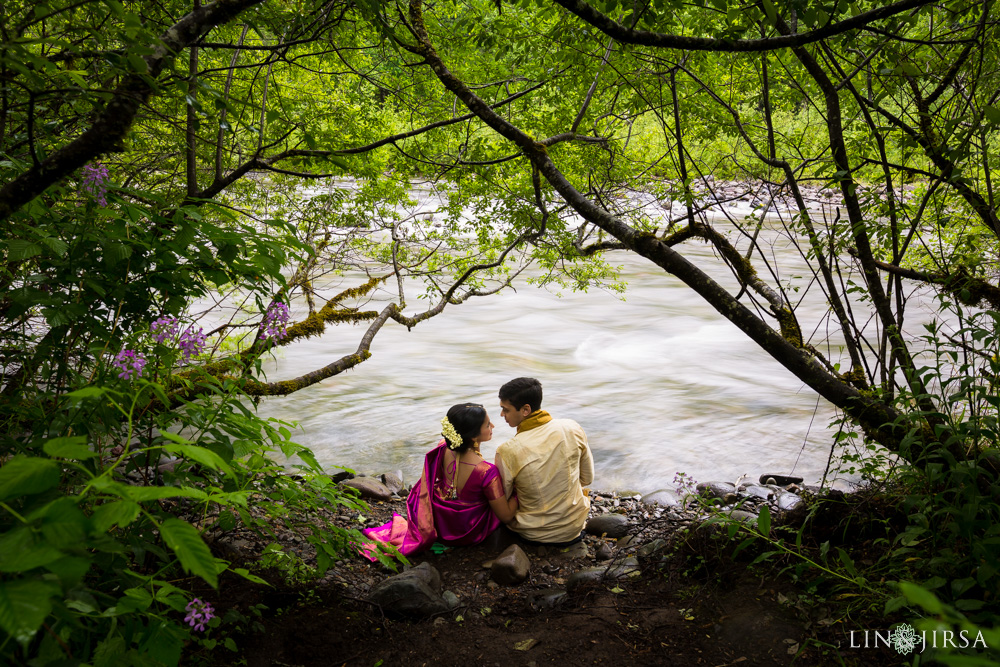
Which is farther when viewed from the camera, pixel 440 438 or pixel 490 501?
pixel 440 438

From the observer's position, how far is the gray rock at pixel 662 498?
18.4 feet

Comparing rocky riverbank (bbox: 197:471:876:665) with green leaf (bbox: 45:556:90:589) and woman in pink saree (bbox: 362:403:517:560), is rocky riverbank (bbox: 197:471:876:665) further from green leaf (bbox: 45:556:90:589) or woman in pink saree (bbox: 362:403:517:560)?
green leaf (bbox: 45:556:90:589)

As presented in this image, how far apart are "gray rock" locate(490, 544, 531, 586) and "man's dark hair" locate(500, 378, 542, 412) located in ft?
3.36

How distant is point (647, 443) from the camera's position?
7.80 metres

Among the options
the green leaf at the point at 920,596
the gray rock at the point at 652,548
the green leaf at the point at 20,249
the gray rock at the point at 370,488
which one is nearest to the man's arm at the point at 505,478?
the gray rock at the point at 652,548

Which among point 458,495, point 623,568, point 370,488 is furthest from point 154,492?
point 370,488

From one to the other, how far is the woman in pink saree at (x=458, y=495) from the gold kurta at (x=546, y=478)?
4.5 inches

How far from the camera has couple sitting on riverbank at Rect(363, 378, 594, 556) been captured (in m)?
4.33

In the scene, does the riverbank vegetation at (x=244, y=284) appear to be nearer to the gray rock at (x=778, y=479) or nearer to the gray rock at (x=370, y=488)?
the gray rock at (x=370, y=488)

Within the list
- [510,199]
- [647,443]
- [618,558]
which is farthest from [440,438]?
[618,558]

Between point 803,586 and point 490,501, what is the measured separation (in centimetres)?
215

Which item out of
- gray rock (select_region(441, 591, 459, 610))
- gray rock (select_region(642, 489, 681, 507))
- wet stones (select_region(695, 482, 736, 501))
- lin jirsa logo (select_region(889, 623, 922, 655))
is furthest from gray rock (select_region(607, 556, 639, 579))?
gray rock (select_region(642, 489, 681, 507))

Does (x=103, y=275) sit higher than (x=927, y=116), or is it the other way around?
(x=927, y=116)

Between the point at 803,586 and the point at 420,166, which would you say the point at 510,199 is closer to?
the point at 420,166
